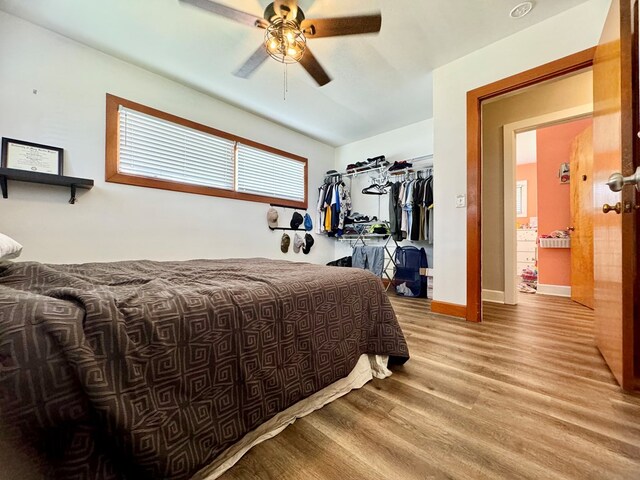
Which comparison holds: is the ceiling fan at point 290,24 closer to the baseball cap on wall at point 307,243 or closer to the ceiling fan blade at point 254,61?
the ceiling fan blade at point 254,61

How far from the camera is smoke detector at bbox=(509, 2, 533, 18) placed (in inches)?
77.5

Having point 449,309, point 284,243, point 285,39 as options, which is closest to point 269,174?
point 284,243

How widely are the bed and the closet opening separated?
114 inches

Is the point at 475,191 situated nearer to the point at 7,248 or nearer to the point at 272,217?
the point at 272,217

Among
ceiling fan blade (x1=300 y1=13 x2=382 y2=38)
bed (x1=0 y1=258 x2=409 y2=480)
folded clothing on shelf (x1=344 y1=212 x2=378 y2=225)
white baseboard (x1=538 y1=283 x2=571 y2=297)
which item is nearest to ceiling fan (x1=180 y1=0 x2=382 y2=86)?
ceiling fan blade (x1=300 y1=13 x2=382 y2=38)

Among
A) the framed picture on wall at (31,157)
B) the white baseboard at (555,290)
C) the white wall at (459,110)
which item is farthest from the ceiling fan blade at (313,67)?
the white baseboard at (555,290)

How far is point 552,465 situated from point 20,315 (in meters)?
1.56

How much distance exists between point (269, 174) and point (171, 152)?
1.35 meters

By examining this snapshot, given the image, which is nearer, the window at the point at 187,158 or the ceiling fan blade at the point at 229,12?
the ceiling fan blade at the point at 229,12

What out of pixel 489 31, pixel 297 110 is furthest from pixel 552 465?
pixel 297 110

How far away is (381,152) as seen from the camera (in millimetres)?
4430

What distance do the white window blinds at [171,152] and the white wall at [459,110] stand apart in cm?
259

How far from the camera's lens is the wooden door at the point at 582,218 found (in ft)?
9.52

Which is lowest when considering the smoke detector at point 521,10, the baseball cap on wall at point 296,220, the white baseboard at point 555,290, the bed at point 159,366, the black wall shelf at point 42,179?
the white baseboard at point 555,290
